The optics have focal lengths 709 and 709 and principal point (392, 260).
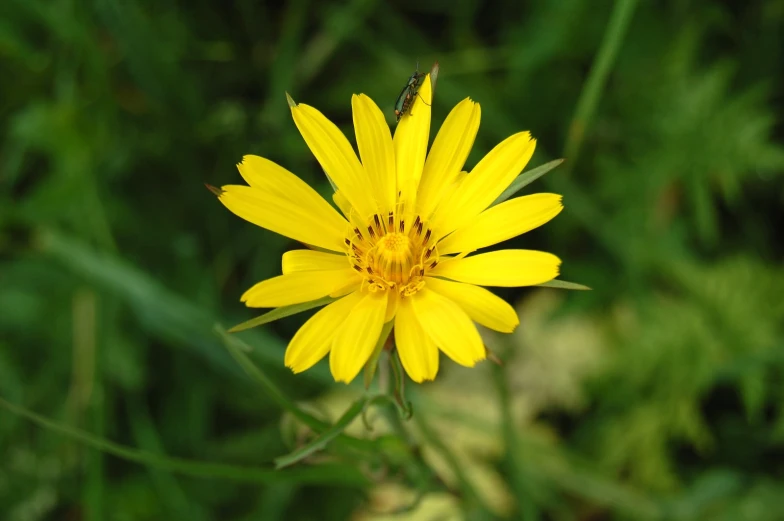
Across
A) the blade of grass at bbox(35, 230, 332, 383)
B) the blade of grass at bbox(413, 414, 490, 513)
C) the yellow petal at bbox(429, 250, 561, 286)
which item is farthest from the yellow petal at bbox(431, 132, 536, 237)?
the blade of grass at bbox(35, 230, 332, 383)

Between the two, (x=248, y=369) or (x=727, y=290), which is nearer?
(x=248, y=369)

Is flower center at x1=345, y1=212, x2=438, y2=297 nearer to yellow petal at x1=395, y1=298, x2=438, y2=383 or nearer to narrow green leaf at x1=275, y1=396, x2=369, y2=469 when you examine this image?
yellow petal at x1=395, y1=298, x2=438, y2=383

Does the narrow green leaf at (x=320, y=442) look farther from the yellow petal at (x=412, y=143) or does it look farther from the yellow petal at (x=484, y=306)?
the yellow petal at (x=412, y=143)

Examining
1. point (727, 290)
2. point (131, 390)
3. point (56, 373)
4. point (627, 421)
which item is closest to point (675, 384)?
point (627, 421)

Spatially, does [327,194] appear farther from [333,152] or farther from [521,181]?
[521,181]

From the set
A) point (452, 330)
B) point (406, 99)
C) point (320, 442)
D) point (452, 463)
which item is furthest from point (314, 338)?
point (452, 463)

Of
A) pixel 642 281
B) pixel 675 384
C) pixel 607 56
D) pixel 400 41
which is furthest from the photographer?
pixel 400 41

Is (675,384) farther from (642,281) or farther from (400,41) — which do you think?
(400,41)

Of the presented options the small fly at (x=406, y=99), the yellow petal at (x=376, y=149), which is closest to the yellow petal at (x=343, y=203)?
the yellow petal at (x=376, y=149)
